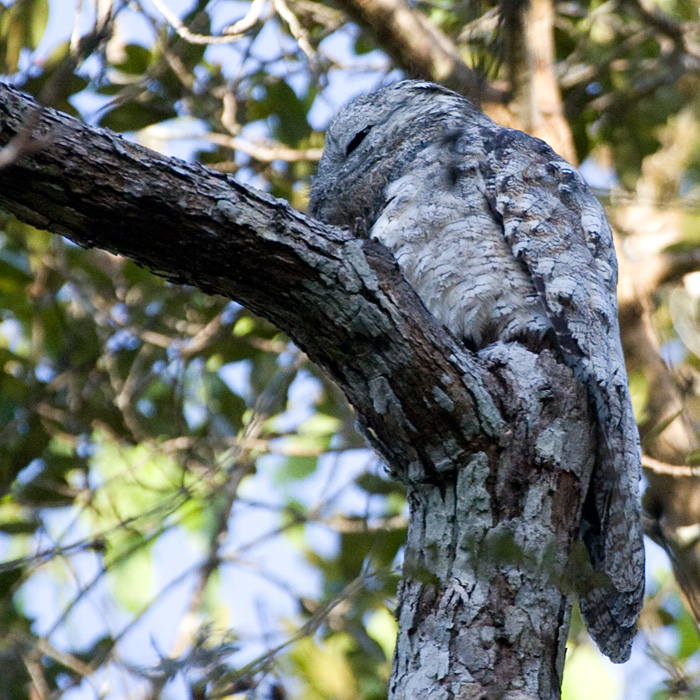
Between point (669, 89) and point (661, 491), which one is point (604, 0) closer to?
point (669, 89)

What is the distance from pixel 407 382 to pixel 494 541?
1.35 ft

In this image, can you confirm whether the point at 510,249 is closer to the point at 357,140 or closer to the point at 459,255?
the point at 459,255

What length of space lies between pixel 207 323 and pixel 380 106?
172 centimetres

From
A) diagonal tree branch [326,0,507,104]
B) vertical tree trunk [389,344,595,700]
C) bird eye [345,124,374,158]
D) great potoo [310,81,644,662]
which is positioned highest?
diagonal tree branch [326,0,507,104]

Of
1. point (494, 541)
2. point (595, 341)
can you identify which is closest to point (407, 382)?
point (494, 541)

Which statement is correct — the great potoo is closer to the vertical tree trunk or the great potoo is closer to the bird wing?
the bird wing

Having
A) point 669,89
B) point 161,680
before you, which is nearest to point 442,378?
point 161,680

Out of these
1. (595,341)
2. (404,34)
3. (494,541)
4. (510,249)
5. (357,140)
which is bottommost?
(494,541)

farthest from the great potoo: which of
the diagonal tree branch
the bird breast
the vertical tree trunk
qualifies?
the diagonal tree branch

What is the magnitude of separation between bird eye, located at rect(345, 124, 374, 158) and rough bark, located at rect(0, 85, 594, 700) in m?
1.22

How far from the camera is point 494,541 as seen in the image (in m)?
1.65

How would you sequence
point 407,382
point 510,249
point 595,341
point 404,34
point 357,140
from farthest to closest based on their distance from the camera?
1. point 404,34
2. point 357,140
3. point 510,249
4. point 595,341
5. point 407,382

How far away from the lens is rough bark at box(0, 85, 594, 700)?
68.6 inches

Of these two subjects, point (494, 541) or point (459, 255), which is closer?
point (494, 541)
